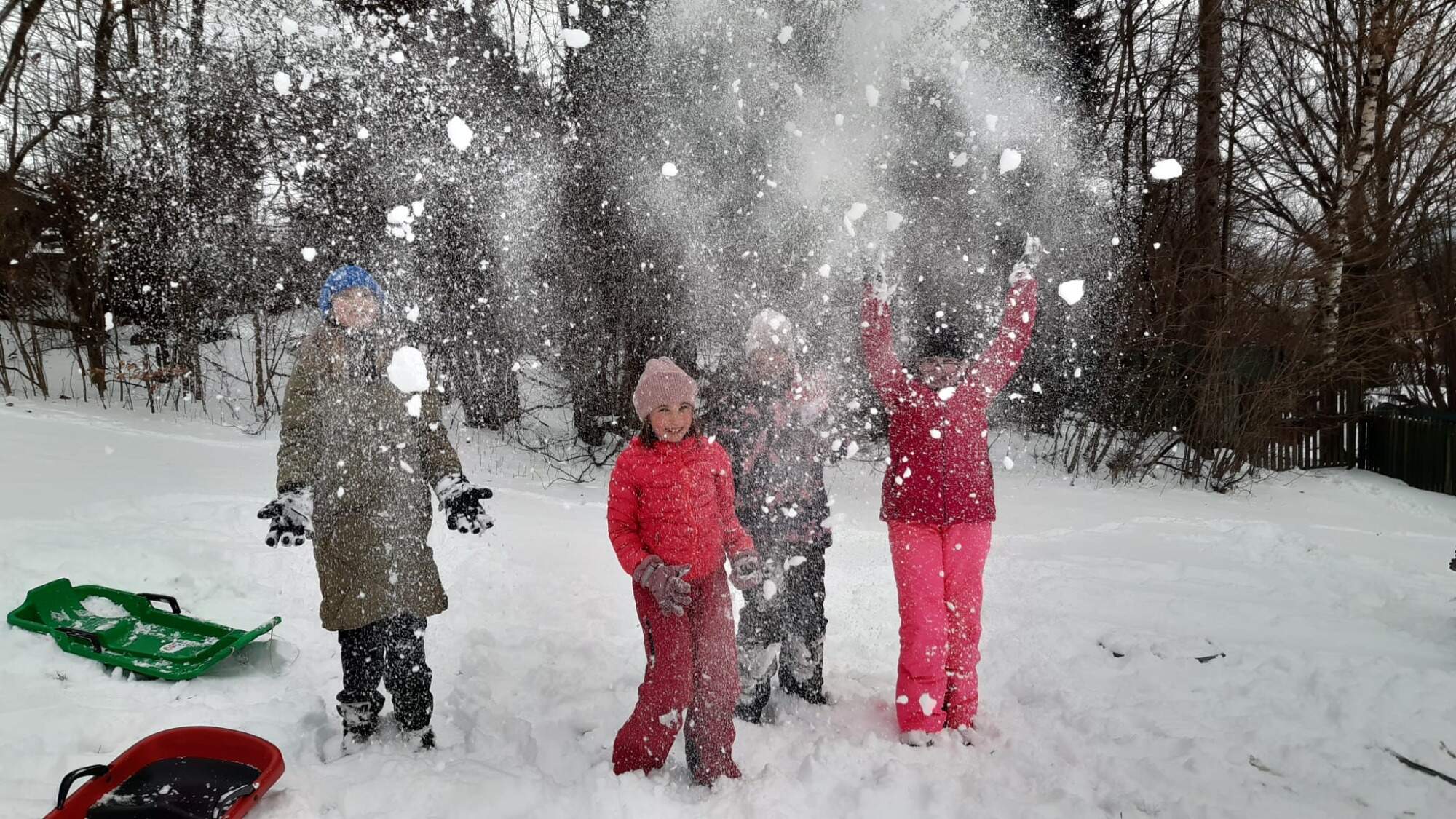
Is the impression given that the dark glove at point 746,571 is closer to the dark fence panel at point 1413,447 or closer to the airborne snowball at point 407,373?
the airborne snowball at point 407,373

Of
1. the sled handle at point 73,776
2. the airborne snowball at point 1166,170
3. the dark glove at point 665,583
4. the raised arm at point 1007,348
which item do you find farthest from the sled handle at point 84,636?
the airborne snowball at point 1166,170

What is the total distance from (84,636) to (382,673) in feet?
4.78

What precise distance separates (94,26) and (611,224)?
366 inches

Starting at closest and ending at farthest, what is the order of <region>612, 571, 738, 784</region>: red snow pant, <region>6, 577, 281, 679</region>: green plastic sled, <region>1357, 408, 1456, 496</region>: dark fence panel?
<region>612, 571, 738, 784</region>: red snow pant < <region>6, 577, 281, 679</region>: green plastic sled < <region>1357, 408, 1456, 496</region>: dark fence panel

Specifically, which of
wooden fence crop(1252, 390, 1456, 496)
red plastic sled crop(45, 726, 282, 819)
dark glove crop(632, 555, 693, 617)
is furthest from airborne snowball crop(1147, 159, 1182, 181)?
red plastic sled crop(45, 726, 282, 819)

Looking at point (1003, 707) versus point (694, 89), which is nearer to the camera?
point (1003, 707)

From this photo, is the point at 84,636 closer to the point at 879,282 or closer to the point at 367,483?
the point at 367,483

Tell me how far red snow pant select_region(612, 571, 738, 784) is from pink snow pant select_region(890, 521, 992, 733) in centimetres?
76

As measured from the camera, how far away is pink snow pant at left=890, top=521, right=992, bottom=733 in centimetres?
300

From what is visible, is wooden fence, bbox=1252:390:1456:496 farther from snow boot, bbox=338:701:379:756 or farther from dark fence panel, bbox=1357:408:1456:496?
snow boot, bbox=338:701:379:756

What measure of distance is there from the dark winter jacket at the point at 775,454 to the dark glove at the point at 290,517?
142 cm

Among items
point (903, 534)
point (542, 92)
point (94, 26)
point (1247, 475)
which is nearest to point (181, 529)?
point (903, 534)

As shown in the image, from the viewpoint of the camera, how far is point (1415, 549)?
233 inches

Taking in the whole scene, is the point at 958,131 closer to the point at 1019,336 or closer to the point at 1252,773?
the point at 1019,336
